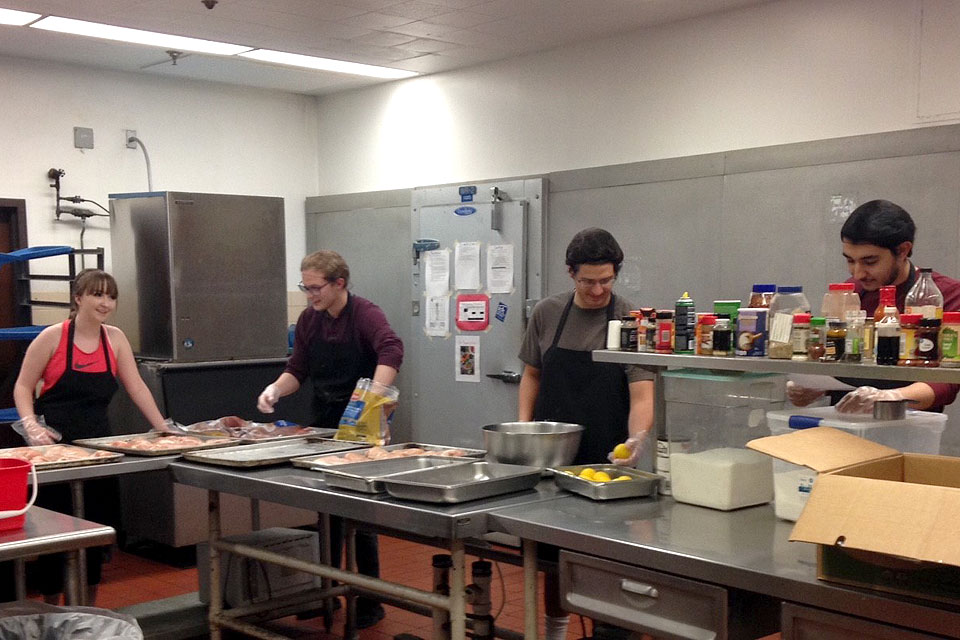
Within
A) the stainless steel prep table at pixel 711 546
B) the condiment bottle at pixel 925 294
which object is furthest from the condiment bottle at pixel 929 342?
the stainless steel prep table at pixel 711 546

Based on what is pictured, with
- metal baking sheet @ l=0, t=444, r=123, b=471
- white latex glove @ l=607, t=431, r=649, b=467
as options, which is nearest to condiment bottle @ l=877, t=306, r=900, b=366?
white latex glove @ l=607, t=431, r=649, b=467

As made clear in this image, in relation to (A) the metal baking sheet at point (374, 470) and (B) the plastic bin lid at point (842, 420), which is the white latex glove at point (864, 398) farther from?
(A) the metal baking sheet at point (374, 470)

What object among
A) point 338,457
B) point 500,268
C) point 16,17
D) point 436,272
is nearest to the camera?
point 338,457

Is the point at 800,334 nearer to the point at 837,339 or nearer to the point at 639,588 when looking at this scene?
the point at 837,339

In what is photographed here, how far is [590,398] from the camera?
11.7 feet

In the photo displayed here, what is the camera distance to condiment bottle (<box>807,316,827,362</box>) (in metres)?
2.47

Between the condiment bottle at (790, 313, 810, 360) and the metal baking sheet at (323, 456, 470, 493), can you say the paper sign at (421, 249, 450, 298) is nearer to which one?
the metal baking sheet at (323, 456, 470, 493)

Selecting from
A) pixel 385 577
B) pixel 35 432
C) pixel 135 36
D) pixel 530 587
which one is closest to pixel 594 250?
pixel 530 587

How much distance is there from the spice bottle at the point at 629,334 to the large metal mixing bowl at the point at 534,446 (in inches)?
14.2

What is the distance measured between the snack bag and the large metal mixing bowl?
76 cm

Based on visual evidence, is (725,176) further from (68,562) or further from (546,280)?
(68,562)

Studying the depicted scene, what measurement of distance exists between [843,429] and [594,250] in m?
1.19

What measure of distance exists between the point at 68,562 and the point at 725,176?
378cm

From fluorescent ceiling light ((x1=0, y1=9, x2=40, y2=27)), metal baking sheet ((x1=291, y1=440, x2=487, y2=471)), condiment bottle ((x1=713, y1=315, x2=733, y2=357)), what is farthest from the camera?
fluorescent ceiling light ((x1=0, y1=9, x2=40, y2=27))
